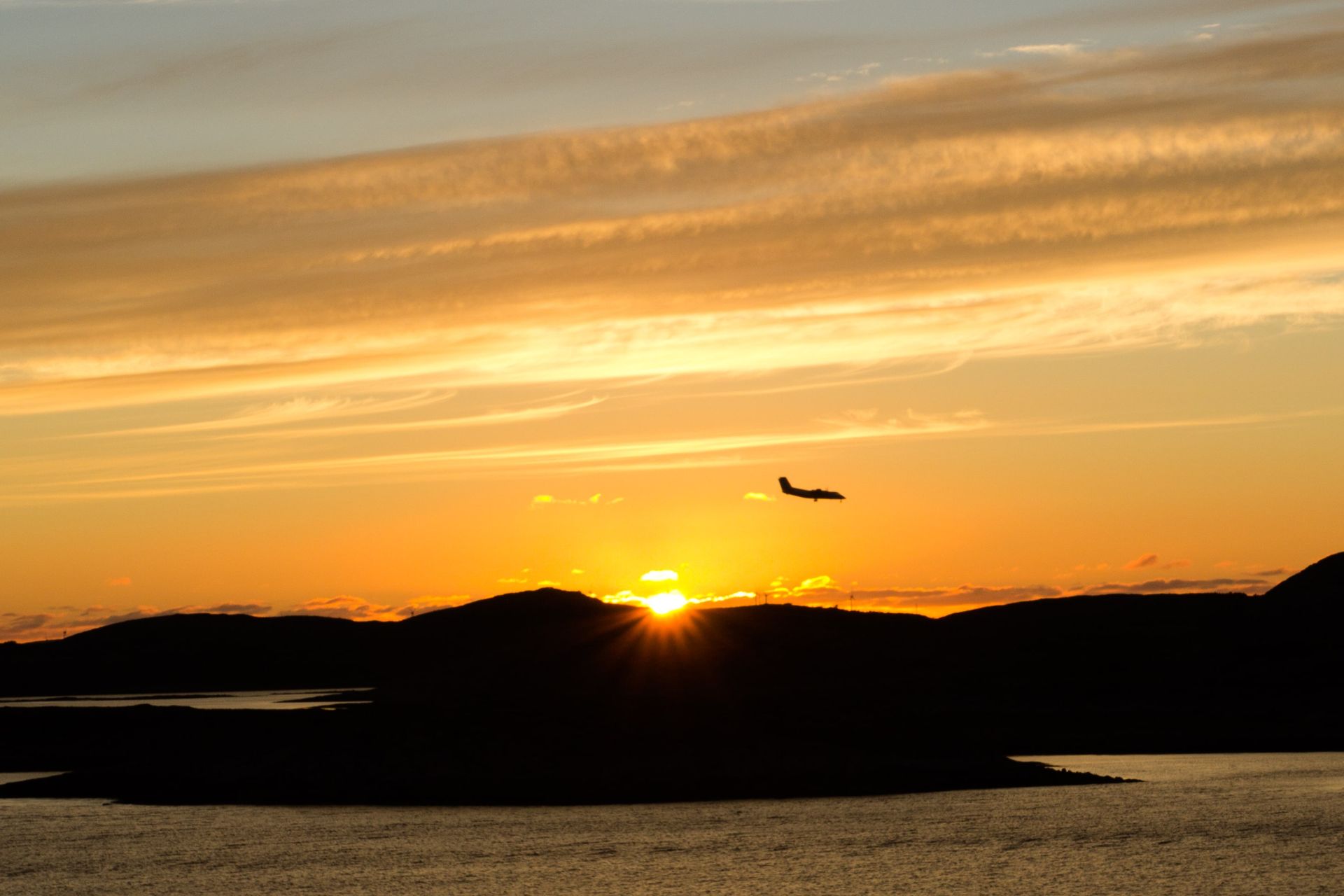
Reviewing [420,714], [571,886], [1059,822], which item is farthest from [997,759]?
[571,886]

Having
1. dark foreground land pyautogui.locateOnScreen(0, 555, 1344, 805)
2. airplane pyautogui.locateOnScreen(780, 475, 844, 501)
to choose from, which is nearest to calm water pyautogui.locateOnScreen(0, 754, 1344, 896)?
dark foreground land pyautogui.locateOnScreen(0, 555, 1344, 805)

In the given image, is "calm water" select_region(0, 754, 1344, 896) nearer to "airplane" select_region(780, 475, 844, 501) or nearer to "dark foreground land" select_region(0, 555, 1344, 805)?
"dark foreground land" select_region(0, 555, 1344, 805)

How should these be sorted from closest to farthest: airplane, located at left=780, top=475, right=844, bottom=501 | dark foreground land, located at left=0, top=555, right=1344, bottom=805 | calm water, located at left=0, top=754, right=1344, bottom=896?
calm water, located at left=0, top=754, right=1344, bottom=896
dark foreground land, located at left=0, top=555, right=1344, bottom=805
airplane, located at left=780, top=475, right=844, bottom=501

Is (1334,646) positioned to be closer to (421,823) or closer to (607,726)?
(607,726)

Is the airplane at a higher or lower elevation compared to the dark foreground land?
higher

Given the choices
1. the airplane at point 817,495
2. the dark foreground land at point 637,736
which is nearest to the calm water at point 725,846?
the dark foreground land at point 637,736

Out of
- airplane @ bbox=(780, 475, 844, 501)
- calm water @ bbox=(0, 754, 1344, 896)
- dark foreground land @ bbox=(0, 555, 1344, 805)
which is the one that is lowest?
calm water @ bbox=(0, 754, 1344, 896)

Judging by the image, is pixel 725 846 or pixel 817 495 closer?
pixel 725 846

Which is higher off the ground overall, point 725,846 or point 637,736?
point 637,736
